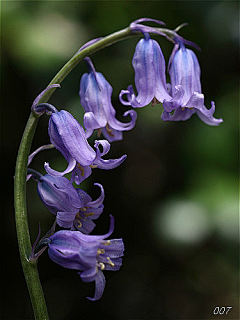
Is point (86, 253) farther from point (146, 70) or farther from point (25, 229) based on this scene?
point (146, 70)

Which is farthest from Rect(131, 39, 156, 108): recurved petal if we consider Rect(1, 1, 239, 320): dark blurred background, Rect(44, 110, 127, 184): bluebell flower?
Rect(1, 1, 239, 320): dark blurred background

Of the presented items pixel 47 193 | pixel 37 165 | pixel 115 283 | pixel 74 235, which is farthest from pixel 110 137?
pixel 115 283

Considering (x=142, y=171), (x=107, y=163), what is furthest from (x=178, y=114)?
(x=142, y=171)

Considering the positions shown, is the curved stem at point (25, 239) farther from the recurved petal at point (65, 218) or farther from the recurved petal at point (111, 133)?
the recurved petal at point (111, 133)

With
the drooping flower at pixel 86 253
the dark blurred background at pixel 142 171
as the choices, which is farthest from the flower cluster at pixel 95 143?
the dark blurred background at pixel 142 171

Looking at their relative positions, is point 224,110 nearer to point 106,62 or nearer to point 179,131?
point 179,131

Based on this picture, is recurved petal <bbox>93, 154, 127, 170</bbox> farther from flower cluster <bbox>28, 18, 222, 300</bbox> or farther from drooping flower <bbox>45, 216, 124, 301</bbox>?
drooping flower <bbox>45, 216, 124, 301</bbox>
